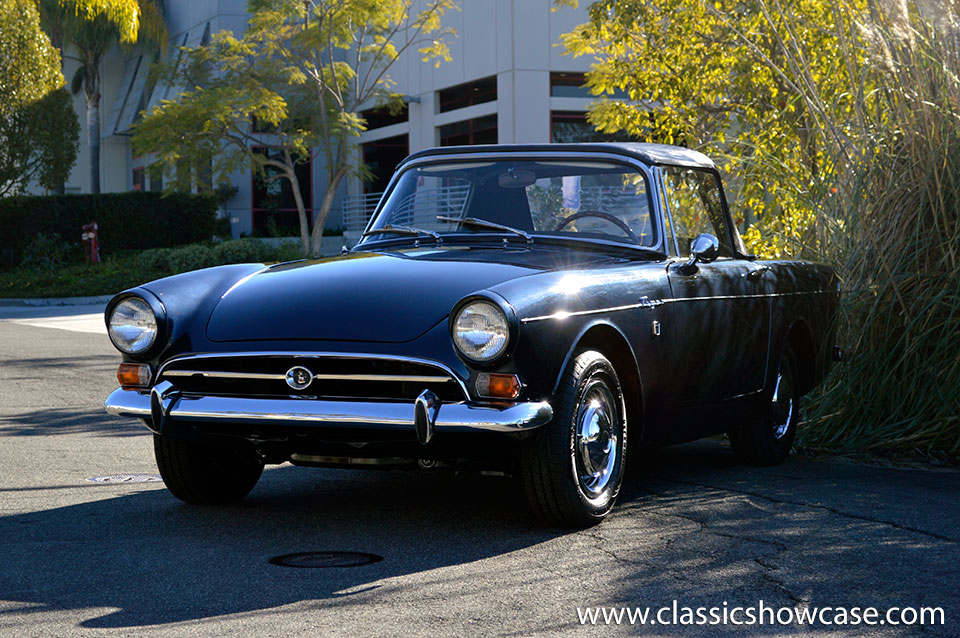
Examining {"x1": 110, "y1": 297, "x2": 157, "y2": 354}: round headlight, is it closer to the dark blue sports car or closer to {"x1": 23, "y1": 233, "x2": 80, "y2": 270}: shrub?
the dark blue sports car

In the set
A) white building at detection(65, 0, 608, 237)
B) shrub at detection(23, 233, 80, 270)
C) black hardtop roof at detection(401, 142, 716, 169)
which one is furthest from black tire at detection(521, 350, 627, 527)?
shrub at detection(23, 233, 80, 270)

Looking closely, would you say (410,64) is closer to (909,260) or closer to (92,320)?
(92,320)

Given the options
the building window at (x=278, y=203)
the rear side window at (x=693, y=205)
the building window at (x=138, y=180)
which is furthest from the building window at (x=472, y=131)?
the rear side window at (x=693, y=205)

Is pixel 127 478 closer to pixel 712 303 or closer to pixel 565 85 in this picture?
pixel 712 303

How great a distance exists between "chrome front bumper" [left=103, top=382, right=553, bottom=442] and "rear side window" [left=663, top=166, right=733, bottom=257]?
1.86 metres

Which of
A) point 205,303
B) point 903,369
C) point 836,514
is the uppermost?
point 205,303

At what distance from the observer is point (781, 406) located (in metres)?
6.90

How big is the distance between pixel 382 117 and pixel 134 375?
1458 inches

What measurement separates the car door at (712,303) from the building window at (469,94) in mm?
28471

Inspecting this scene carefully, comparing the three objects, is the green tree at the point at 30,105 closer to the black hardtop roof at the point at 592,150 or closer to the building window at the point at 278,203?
the building window at the point at 278,203

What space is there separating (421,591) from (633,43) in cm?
1175

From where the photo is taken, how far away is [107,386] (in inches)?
419

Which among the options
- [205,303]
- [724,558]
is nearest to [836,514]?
[724,558]

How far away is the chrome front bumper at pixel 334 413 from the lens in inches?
177
